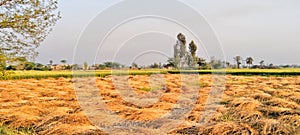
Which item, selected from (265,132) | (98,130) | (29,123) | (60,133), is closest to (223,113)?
(265,132)

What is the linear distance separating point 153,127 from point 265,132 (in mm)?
1712

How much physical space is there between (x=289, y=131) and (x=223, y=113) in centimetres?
150

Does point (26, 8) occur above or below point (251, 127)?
above

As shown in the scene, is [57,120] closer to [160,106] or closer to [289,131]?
[160,106]

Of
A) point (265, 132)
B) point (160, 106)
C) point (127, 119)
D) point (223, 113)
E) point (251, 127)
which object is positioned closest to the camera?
point (265, 132)

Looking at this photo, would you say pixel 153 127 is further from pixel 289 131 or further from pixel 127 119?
pixel 289 131

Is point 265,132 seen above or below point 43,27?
below

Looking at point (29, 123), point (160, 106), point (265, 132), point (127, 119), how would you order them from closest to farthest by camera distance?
point (265, 132) < point (29, 123) < point (127, 119) < point (160, 106)

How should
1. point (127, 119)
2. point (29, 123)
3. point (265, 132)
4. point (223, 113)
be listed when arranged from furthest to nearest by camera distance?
point (223, 113) < point (127, 119) < point (29, 123) < point (265, 132)

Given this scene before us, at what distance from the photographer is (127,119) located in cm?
492

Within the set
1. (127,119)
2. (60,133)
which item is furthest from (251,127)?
(60,133)

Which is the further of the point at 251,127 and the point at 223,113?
the point at 223,113

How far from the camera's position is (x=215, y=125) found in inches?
164

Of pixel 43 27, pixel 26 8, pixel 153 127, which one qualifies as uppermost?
pixel 26 8
